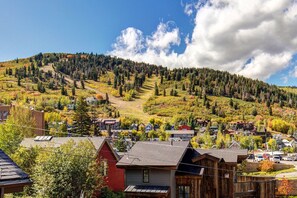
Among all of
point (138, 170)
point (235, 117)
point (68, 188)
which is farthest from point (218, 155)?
point (235, 117)

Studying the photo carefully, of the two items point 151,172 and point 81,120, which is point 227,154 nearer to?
point 151,172

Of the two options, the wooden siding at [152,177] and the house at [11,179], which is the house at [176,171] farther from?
the house at [11,179]

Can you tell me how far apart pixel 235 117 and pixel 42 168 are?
181 m

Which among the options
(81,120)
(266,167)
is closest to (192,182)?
(266,167)

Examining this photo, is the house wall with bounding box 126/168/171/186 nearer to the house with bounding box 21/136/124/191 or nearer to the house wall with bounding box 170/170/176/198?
the house wall with bounding box 170/170/176/198

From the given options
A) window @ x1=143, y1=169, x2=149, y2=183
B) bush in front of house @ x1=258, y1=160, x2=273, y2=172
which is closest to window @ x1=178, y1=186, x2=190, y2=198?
window @ x1=143, y1=169, x2=149, y2=183

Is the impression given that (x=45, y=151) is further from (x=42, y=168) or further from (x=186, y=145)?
(x=186, y=145)

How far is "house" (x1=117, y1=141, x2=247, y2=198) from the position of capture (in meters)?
26.1

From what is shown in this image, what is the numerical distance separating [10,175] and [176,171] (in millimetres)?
18887

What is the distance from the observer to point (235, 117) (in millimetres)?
195250

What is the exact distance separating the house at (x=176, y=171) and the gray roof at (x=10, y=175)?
1594 centimetres

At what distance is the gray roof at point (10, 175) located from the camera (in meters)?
9.55

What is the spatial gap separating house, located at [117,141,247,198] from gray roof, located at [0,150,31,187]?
52.3 feet

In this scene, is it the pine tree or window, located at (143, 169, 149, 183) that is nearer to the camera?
window, located at (143, 169, 149, 183)
